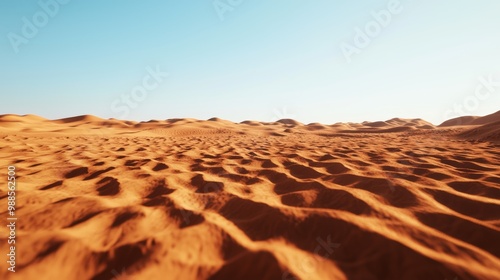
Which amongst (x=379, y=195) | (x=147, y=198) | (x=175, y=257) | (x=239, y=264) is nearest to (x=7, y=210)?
(x=147, y=198)

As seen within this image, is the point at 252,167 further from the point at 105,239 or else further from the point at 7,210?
the point at 7,210

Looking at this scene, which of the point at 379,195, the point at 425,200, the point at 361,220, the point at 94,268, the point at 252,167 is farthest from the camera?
the point at 252,167

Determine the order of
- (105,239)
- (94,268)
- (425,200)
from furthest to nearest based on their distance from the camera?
(425,200) < (105,239) < (94,268)

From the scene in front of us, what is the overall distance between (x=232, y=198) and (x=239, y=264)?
947 millimetres

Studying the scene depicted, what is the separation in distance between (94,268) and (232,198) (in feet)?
3.82

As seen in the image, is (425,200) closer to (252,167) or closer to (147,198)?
(252,167)

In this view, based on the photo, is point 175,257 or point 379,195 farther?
point 379,195

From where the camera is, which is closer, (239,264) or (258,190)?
(239,264)

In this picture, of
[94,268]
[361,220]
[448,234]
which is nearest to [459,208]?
[448,234]

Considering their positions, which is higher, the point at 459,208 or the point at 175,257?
the point at 459,208

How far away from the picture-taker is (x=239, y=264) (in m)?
1.35

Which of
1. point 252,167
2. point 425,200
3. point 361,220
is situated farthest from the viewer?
point 252,167

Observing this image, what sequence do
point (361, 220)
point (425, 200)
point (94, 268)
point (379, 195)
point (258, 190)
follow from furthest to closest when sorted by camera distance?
point (258, 190) → point (379, 195) → point (425, 200) → point (361, 220) → point (94, 268)

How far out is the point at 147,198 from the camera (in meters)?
2.33
